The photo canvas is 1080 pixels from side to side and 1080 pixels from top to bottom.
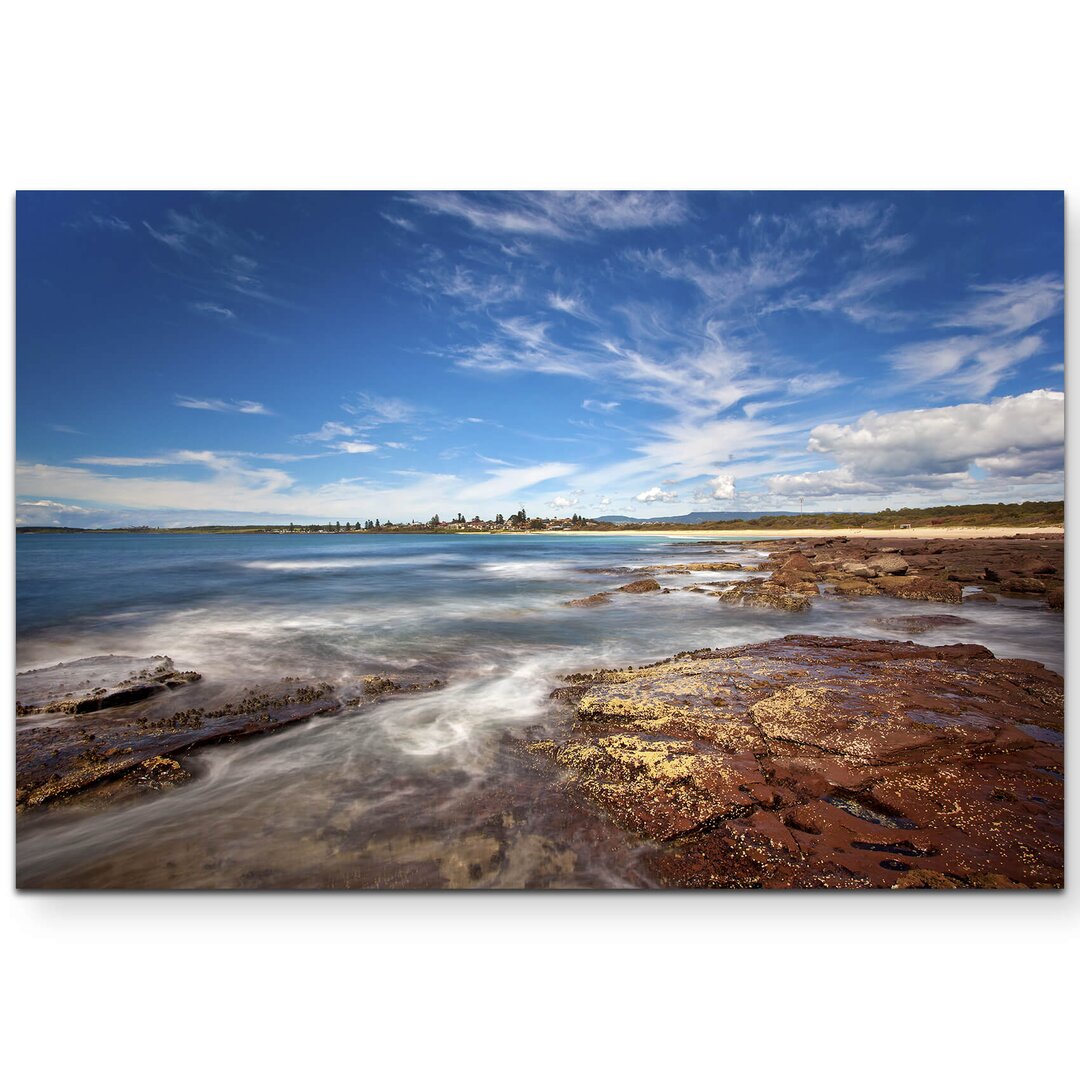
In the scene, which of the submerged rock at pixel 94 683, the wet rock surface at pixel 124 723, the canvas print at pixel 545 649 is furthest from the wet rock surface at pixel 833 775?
the submerged rock at pixel 94 683

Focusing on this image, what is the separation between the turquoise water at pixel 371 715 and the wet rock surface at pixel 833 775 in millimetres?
320

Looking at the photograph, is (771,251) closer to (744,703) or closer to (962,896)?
(744,703)

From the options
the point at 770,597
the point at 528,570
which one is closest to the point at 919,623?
the point at 770,597

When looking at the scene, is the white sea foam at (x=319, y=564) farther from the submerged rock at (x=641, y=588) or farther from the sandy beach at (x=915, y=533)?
the sandy beach at (x=915, y=533)

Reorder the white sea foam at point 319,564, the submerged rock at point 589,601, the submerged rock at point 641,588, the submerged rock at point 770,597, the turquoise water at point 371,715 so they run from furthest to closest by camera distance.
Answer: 1. the white sea foam at point 319,564
2. the submerged rock at point 641,588
3. the submerged rock at point 589,601
4. the submerged rock at point 770,597
5. the turquoise water at point 371,715

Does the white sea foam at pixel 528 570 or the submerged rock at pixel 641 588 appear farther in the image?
the white sea foam at pixel 528 570

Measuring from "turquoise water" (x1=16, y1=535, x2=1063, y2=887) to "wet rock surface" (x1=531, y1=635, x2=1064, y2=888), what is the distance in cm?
32

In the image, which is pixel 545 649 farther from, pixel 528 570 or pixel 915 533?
pixel 915 533

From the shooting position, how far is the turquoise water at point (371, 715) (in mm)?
2445

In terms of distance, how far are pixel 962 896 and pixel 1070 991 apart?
2.67ft

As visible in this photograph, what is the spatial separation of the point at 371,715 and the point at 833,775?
11.3 ft

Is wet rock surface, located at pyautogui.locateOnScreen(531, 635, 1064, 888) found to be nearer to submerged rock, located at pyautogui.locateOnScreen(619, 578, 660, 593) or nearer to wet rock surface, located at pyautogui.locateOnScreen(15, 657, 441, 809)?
wet rock surface, located at pyautogui.locateOnScreen(15, 657, 441, 809)
